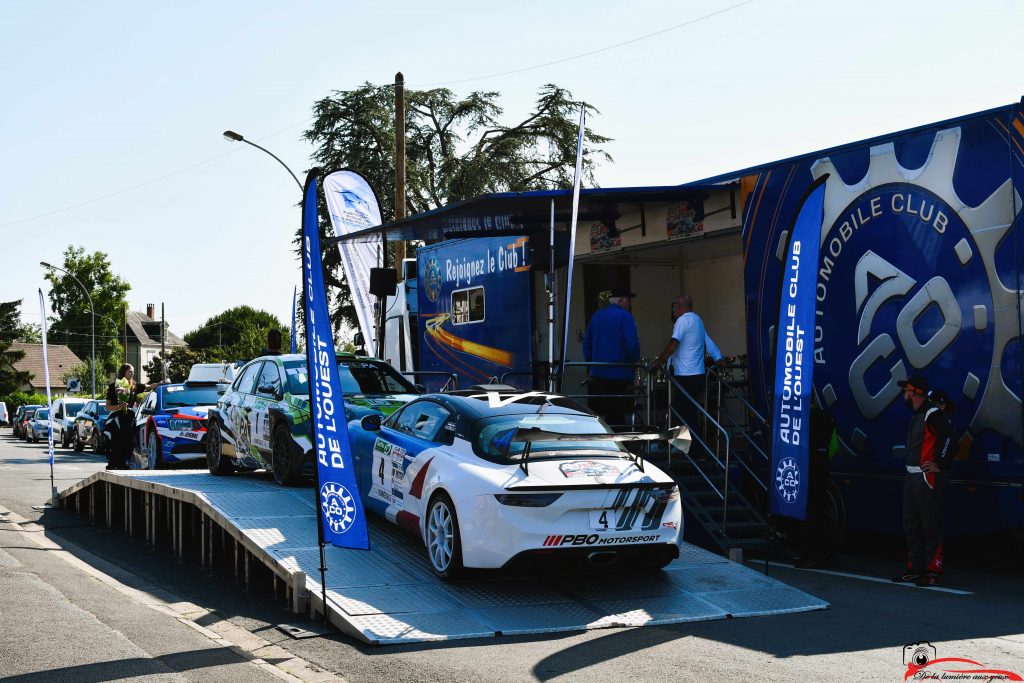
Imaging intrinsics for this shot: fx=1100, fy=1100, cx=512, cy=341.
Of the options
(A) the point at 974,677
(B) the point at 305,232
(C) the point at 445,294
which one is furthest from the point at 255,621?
(C) the point at 445,294

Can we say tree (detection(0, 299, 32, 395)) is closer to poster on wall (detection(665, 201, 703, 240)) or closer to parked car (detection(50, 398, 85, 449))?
parked car (detection(50, 398, 85, 449))

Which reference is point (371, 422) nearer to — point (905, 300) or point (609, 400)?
point (609, 400)

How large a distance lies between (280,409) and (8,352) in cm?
8371

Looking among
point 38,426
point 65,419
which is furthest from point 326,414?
point 38,426

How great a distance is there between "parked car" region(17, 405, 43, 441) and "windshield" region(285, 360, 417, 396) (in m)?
36.0

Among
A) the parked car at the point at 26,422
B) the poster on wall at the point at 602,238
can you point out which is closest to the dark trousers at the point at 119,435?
the poster on wall at the point at 602,238

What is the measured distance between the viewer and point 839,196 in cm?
1058

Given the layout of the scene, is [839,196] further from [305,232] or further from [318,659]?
[318,659]

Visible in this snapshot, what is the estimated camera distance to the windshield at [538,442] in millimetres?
8570

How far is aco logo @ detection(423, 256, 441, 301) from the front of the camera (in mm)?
18156

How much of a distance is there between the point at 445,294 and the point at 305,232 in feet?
32.5

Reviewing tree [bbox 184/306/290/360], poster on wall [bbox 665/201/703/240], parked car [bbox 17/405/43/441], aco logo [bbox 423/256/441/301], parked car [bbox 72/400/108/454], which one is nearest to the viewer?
poster on wall [bbox 665/201/703/240]

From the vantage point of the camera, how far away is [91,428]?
3403cm

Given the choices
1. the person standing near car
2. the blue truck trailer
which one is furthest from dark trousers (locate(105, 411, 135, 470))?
the blue truck trailer
